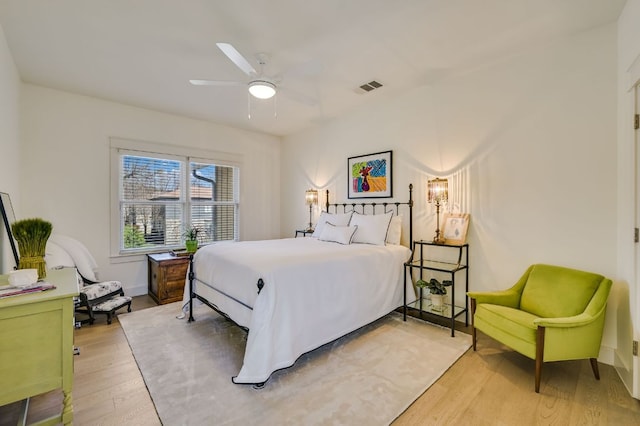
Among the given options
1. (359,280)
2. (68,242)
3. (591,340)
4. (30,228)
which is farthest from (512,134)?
(68,242)

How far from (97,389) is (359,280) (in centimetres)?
234

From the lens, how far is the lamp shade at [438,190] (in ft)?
11.4

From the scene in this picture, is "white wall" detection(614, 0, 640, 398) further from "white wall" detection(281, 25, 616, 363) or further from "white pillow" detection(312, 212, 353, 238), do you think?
"white pillow" detection(312, 212, 353, 238)

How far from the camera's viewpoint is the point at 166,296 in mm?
4141

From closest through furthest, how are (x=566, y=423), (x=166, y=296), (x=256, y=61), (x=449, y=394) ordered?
(x=566, y=423)
(x=449, y=394)
(x=256, y=61)
(x=166, y=296)

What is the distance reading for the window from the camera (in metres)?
4.53

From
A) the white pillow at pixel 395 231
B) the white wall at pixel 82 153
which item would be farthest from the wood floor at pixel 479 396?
the white wall at pixel 82 153

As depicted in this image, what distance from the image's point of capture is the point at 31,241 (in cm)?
192

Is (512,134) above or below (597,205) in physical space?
above

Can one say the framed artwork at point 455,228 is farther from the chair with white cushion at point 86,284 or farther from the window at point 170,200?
the chair with white cushion at point 86,284

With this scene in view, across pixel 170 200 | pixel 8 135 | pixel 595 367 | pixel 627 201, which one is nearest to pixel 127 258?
pixel 170 200

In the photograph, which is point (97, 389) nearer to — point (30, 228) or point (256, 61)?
point (30, 228)

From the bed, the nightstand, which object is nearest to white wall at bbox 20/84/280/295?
the bed

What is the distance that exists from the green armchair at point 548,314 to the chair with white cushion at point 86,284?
160 inches
